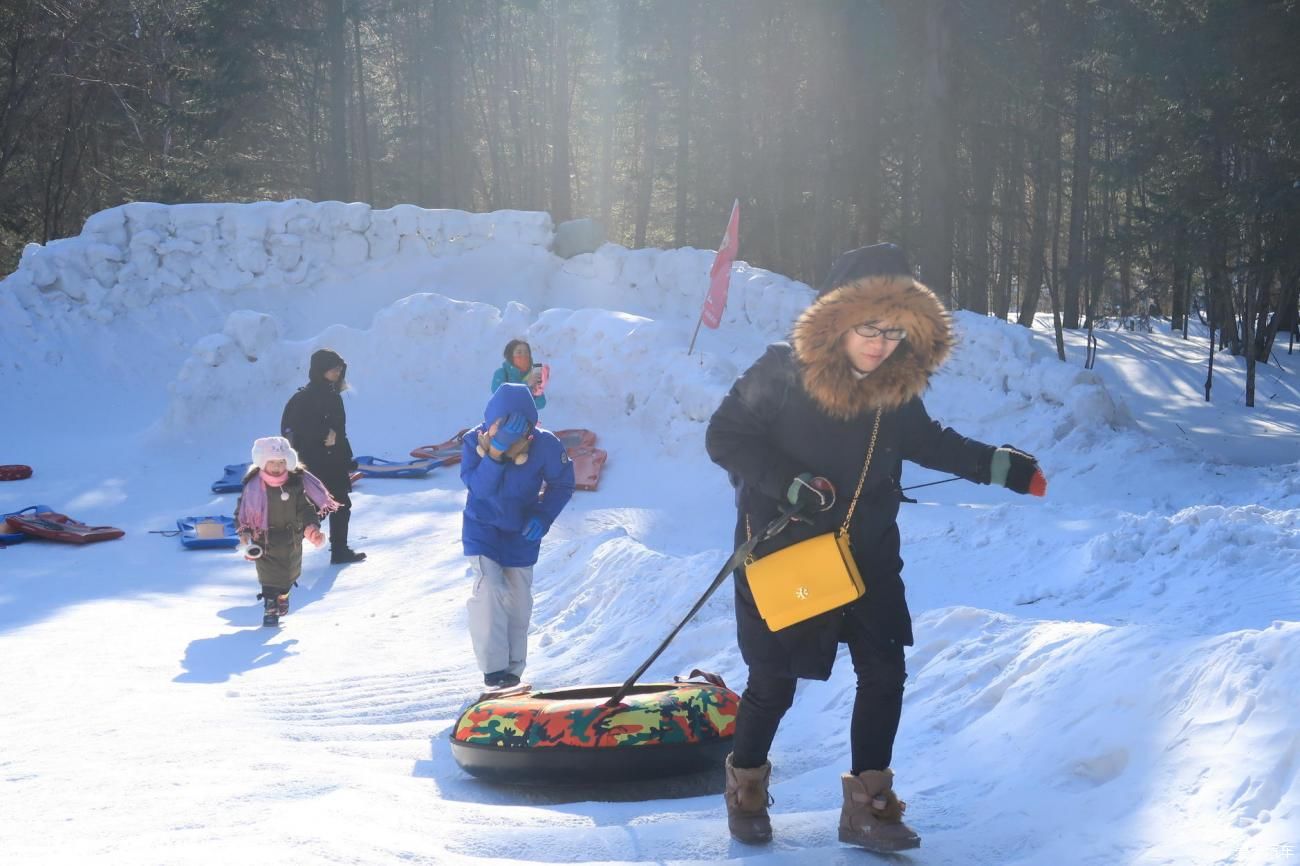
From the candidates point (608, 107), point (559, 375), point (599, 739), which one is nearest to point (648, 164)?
point (608, 107)

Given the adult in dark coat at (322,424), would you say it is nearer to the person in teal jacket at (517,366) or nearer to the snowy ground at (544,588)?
the snowy ground at (544,588)

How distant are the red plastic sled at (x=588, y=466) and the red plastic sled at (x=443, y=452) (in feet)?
4.68

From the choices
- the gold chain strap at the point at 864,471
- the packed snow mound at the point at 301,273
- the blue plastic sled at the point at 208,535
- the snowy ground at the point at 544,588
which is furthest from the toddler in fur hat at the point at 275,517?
the packed snow mound at the point at 301,273

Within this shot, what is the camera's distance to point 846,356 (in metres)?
3.24

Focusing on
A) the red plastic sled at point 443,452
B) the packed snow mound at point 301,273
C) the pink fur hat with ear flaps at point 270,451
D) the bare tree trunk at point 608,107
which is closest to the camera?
the pink fur hat with ear flaps at point 270,451

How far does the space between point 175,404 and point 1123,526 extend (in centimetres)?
1133

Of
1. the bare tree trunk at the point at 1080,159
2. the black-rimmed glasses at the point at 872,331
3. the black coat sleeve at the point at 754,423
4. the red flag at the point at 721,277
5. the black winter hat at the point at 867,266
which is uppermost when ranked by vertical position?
the bare tree trunk at the point at 1080,159

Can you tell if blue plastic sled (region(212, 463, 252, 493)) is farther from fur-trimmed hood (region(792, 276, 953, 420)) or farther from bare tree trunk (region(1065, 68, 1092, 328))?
bare tree trunk (region(1065, 68, 1092, 328))

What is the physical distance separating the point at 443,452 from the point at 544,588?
17.9ft

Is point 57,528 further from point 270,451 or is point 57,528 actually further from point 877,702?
point 877,702

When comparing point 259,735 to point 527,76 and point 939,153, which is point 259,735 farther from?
point 527,76

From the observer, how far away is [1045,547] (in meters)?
7.50

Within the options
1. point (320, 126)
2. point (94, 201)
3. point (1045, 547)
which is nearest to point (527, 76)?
point (320, 126)

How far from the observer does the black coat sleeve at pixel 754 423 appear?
3.24m
